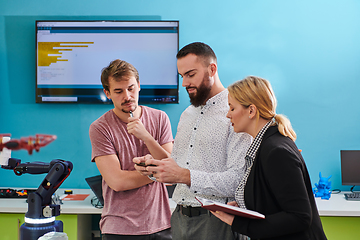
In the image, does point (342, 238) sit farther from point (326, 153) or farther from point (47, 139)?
point (47, 139)

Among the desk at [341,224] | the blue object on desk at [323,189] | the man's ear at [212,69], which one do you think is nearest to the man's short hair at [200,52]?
the man's ear at [212,69]

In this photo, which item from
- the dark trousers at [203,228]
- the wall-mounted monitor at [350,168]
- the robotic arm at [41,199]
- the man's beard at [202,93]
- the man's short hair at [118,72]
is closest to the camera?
the robotic arm at [41,199]

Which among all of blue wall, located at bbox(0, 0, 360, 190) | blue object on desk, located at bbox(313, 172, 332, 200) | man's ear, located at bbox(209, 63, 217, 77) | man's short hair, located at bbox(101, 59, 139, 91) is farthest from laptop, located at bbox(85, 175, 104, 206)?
blue object on desk, located at bbox(313, 172, 332, 200)

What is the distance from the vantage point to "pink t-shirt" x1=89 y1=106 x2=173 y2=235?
1492 mm

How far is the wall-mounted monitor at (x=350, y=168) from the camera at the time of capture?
110 inches

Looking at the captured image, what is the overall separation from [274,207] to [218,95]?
61 cm

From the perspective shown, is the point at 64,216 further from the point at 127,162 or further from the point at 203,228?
the point at 203,228

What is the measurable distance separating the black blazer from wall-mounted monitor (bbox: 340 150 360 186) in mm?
1986

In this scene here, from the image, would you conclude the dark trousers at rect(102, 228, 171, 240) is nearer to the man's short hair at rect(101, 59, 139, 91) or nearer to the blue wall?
the man's short hair at rect(101, 59, 139, 91)

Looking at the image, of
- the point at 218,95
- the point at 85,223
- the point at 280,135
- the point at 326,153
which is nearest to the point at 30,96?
the point at 85,223

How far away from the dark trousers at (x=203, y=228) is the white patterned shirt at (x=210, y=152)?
70 mm

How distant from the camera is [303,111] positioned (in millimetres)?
2938

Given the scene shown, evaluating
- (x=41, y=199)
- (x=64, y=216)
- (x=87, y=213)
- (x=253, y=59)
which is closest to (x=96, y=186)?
(x=87, y=213)

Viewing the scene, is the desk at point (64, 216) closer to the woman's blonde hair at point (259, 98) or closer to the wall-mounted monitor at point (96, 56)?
the wall-mounted monitor at point (96, 56)
